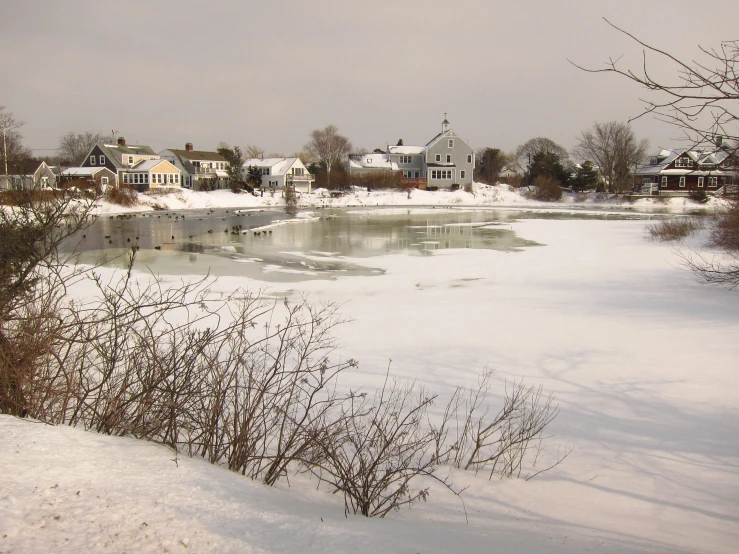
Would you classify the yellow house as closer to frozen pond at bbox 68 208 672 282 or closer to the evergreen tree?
frozen pond at bbox 68 208 672 282

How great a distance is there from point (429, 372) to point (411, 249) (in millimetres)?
14712

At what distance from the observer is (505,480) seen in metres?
5.09

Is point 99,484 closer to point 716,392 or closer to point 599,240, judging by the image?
point 716,392

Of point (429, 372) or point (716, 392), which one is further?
point (429, 372)

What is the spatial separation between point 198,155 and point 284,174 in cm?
1726

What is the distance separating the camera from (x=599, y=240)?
1041 inches

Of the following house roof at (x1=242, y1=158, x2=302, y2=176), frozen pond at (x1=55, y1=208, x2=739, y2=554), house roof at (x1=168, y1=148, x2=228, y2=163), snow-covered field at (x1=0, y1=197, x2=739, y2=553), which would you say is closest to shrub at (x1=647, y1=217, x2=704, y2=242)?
frozen pond at (x1=55, y1=208, x2=739, y2=554)

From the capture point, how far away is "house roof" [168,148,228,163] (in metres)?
86.5

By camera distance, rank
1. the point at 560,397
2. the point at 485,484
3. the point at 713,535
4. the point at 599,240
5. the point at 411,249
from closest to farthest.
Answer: the point at 713,535 → the point at 485,484 → the point at 560,397 → the point at 411,249 → the point at 599,240

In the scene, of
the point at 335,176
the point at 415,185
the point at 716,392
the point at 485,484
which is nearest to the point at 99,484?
the point at 485,484

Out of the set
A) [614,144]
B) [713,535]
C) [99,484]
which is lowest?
[713,535]

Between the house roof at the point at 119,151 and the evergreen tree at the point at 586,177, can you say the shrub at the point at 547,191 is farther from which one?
the house roof at the point at 119,151

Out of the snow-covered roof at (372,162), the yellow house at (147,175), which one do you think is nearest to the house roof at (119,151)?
the yellow house at (147,175)

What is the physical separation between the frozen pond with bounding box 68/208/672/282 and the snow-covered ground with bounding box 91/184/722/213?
81.8 ft
